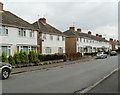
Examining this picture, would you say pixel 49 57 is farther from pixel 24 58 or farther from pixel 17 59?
pixel 17 59

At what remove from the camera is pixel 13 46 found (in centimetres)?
2836

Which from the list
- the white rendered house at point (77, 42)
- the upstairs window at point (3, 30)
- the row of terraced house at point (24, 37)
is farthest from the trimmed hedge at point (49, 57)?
the white rendered house at point (77, 42)

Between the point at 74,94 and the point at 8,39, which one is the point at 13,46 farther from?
the point at 74,94

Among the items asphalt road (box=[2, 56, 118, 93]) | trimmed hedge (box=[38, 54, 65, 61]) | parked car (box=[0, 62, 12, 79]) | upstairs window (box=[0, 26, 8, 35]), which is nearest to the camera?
asphalt road (box=[2, 56, 118, 93])

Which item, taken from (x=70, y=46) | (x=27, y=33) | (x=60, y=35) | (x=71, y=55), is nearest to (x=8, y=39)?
(x=27, y=33)

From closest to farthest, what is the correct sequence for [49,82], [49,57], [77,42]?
[49,82] → [49,57] → [77,42]

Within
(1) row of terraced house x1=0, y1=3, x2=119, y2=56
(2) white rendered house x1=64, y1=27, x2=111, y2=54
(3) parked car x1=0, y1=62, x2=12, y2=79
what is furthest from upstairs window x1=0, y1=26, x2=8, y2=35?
(2) white rendered house x1=64, y1=27, x2=111, y2=54

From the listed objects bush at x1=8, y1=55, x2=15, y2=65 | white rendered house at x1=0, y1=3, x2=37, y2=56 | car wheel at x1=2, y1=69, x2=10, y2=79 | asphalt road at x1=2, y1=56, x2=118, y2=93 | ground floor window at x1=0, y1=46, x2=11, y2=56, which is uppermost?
white rendered house at x1=0, y1=3, x2=37, y2=56

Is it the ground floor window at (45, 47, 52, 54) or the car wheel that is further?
the ground floor window at (45, 47, 52, 54)

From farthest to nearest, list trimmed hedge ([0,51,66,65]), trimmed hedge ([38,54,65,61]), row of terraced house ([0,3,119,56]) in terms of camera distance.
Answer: trimmed hedge ([38,54,65,61]) < row of terraced house ([0,3,119,56]) < trimmed hedge ([0,51,66,65])

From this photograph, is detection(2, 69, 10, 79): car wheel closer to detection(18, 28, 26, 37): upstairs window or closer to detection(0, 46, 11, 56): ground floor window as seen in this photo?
detection(0, 46, 11, 56): ground floor window

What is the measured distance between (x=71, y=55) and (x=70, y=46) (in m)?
19.8

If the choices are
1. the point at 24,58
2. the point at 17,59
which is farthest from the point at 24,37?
the point at 17,59

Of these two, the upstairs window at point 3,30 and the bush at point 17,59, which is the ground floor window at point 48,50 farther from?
the bush at point 17,59
